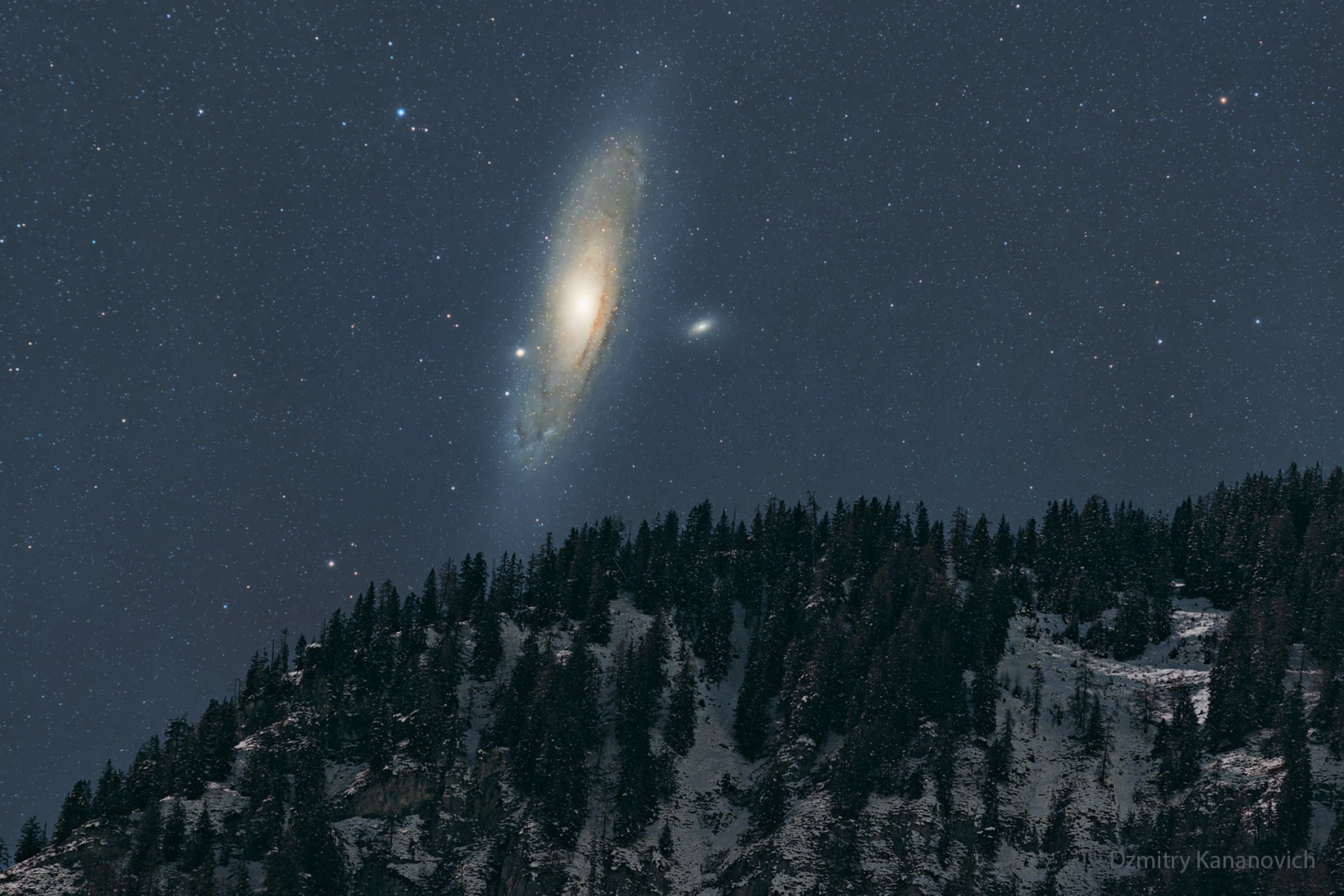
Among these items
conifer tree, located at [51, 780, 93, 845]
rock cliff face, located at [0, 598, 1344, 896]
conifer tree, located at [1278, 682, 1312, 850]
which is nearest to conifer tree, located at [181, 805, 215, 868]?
rock cliff face, located at [0, 598, 1344, 896]

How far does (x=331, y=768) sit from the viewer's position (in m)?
165

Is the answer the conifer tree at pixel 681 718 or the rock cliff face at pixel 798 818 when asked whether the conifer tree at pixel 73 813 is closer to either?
the rock cliff face at pixel 798 818

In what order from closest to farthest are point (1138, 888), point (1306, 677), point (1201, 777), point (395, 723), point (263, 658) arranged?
Answer: point (1138, 888), point (1201, 777), point (1306, 677), point (395, 723), point (263, 658)

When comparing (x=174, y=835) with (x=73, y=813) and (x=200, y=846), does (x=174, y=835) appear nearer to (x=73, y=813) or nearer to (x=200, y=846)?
(x=200, y=846)

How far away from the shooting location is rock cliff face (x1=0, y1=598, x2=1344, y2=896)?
449 feet

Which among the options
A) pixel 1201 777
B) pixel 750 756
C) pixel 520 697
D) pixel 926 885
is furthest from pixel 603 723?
pixel 1201 777

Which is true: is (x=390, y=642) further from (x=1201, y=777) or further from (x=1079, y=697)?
(x=1201, y=777)

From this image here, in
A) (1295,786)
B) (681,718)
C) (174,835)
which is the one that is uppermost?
(681,718)

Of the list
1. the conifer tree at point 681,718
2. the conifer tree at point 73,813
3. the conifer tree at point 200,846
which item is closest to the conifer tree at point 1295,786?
→ the conifer tree at point 681,718

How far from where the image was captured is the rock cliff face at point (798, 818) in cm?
13688

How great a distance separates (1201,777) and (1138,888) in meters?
21.5

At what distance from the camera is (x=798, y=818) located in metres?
154

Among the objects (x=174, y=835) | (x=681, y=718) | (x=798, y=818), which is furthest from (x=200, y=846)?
(x=798, y=818)

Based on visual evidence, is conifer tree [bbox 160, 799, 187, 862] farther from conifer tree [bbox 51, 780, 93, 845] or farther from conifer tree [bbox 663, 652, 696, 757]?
conifer tree [bbox 663, 652, 696, 757]
